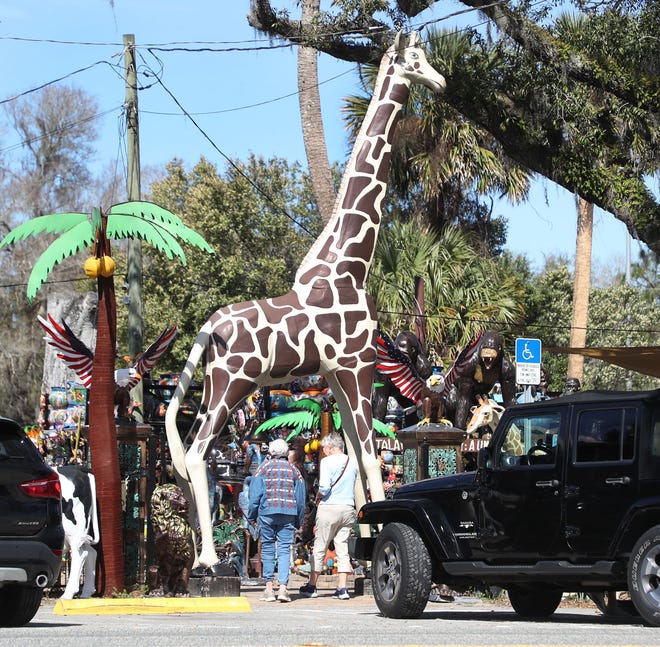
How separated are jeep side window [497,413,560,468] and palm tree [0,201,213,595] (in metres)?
5.28

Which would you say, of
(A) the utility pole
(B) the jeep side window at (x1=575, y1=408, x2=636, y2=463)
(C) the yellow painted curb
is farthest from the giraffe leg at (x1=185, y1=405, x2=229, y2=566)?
(A) the utility pole

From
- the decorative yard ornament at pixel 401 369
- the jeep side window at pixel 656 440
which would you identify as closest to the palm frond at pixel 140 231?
the decorative yard ornament at pixel 401 369

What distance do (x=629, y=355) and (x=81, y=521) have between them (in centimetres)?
909

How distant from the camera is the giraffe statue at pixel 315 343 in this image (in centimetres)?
1662

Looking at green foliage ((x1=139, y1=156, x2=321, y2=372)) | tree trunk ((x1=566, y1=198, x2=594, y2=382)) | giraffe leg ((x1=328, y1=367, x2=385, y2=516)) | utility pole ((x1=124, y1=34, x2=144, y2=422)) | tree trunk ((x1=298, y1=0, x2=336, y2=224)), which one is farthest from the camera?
green foliage ((x1=139, y1=156, x2=321, y2=372))

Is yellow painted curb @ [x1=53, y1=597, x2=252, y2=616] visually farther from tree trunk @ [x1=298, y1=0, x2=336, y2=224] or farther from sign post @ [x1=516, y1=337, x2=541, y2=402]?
tree trunk @ [x1=298, y1=0, x2=336, y2=224]

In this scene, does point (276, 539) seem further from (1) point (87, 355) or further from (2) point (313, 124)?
(2) point (313, 124)

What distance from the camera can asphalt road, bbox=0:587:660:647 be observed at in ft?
30.3

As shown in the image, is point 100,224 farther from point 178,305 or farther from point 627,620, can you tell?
point 178,305

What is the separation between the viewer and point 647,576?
33.6ft

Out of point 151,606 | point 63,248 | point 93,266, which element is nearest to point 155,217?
point 93,266

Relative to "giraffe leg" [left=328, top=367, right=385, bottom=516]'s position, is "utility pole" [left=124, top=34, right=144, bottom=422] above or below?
above

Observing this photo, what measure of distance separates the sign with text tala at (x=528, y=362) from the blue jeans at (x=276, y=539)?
541 centimetres

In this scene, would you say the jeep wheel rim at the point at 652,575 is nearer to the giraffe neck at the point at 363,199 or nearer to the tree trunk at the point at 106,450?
the tree trunk at the point at 106,450
